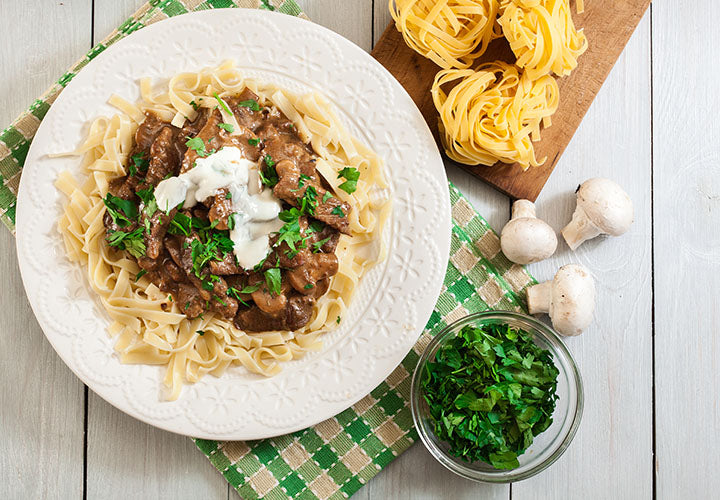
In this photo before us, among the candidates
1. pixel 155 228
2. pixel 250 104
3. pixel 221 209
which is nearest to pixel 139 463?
pixel 155 228

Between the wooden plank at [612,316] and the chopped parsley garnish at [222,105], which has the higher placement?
the chopped parsley garnish at [222,105]

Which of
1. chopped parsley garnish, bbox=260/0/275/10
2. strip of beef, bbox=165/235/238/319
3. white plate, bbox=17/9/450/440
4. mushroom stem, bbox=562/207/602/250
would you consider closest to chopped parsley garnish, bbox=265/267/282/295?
strip of beef, bbox=165/235/238/319

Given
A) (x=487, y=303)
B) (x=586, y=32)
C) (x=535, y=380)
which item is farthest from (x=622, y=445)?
(x=586, y=32)

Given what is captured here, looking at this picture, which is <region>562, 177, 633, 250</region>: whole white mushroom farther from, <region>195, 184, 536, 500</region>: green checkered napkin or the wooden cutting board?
<region>195, 184, 536, 500</region>: green checkered napkin

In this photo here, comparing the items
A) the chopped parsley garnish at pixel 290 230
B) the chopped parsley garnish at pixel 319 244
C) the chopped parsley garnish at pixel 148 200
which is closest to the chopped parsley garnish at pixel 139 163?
the chopped parsley garnish at pixel 148 200

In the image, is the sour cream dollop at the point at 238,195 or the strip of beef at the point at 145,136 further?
the strip of beef at the point at 145,136

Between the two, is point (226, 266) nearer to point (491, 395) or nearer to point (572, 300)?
point (491, 395)

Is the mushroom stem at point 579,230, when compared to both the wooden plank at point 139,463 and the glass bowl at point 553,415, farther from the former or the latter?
the wooden plank at point 139,463
